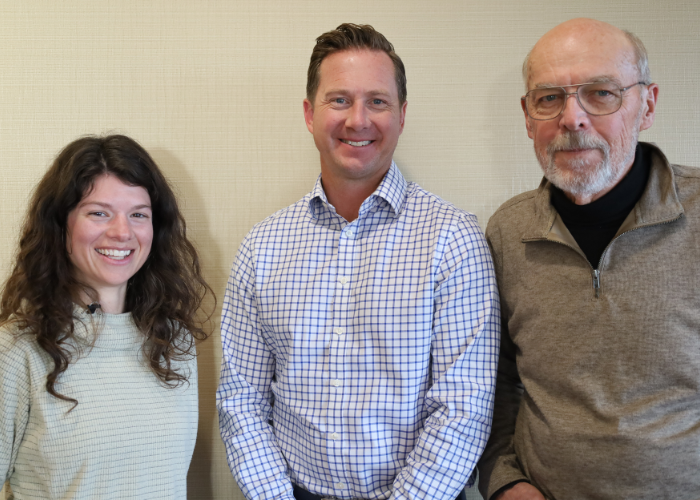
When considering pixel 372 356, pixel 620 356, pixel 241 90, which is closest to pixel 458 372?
pixel 372 356

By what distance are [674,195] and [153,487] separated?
1515mm

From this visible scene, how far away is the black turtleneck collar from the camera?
1.51 m

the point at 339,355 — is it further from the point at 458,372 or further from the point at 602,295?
the point at 602,295

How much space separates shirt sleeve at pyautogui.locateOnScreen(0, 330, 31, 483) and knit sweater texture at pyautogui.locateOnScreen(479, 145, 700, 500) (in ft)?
4.03

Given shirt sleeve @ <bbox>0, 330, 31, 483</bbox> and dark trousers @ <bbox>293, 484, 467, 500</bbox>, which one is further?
dark trousers @ <bbox>293, 484, 467, 500</bbox>

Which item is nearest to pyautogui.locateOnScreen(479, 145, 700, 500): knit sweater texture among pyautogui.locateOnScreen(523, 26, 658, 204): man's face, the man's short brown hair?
pyautogui.locateOnScreen(523, 26, 658, 204): man's face

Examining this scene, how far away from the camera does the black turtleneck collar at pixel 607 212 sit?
1.51 m

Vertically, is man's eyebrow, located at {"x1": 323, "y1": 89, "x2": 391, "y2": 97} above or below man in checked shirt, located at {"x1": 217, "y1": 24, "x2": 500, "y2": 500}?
above

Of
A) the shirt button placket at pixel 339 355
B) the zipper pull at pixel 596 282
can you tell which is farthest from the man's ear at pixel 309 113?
the zipper pull at pixel 596 282

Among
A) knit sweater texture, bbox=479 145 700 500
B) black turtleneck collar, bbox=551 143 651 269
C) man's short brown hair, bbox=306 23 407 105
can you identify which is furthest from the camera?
man's short brown hair, bbox=306 23 407 105

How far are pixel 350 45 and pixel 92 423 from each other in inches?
48.5

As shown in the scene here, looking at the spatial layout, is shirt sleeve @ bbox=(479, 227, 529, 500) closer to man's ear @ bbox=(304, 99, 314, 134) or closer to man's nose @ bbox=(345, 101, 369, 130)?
man's nose @ bbox=(345, 101, 369, 130)

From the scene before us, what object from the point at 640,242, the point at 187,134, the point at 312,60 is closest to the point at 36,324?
the point at 187,134

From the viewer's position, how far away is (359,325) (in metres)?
1.64
